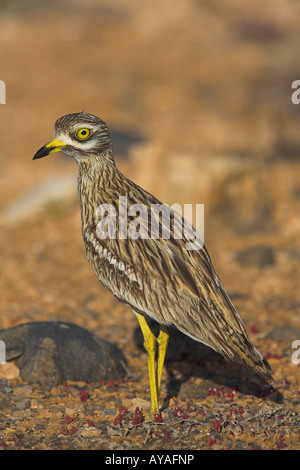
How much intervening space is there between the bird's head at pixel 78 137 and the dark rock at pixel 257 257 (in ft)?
19.0

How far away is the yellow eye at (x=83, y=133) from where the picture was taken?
20.4 feet

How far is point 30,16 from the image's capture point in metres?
33.0

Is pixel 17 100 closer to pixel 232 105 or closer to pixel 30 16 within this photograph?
pixel 232 105

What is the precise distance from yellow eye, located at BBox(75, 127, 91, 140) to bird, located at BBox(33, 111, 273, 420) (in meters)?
0.01

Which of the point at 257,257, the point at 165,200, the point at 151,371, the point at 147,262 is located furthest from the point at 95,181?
the point at 165,200

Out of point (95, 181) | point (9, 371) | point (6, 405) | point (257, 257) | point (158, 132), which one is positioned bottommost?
point (6, 405)

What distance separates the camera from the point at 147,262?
19.5 ft

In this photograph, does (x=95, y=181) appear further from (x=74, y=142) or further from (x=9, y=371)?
(x=9, y=371)

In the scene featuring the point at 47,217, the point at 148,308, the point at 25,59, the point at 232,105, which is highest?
the point at 25,59

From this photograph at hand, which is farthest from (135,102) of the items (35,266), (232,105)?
(35,266)

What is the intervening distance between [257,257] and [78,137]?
6.15 m

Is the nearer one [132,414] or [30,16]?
[132,414]
